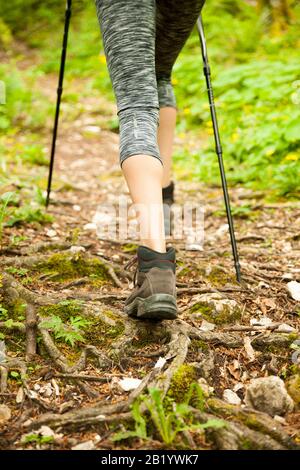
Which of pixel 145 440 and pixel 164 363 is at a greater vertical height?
pixel 164 363

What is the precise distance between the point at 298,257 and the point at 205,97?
4562mm

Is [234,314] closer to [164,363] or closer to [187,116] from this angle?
[164,363]

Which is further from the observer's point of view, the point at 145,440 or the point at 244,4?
the point at 244,4

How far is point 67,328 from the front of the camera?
2.11 m

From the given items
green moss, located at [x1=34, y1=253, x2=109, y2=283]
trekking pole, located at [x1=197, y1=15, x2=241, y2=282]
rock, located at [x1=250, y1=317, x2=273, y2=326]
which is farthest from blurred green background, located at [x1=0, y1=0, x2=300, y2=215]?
rock, located at [x1=250, y1=317, x2=273, y2=326]

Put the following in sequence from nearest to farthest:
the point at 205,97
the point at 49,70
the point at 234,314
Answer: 1. the point at 234,314
2. the point at 205,97
3. the point at 49,70

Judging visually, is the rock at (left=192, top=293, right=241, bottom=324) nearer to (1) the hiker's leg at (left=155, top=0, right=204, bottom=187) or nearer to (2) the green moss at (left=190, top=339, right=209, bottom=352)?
(2) the green moss at (left=190, top=339, right=209, bottom=352)

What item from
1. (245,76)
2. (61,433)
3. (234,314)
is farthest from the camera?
(245,76)

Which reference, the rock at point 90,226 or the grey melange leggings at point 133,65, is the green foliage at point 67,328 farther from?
the rock at point 90,226

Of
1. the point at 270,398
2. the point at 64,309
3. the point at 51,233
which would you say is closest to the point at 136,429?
the point at 270,398

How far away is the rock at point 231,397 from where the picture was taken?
183 centimetres

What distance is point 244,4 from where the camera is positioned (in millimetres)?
11094

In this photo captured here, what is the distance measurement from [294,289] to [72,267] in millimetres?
1323
